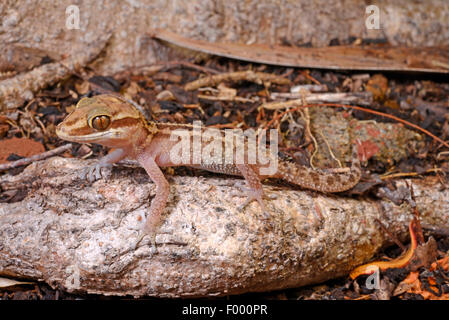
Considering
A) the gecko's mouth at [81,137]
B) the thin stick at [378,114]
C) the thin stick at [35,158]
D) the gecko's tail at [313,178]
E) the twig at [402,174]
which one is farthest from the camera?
the thin stick at [378,114]

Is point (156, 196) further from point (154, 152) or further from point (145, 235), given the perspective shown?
point (154, 152)

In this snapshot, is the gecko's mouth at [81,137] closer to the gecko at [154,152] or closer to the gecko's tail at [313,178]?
the gecko at [154,152]

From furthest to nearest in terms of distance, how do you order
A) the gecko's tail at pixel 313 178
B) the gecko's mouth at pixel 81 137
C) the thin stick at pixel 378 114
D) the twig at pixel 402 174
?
the thin stick at pixel 378 114 < the twig at pixel 402 174 < the gecko's tail at pixel 313 178 < the gecko's mouth at pixel 81 137

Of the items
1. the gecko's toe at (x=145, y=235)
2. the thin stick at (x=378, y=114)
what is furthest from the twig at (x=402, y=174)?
the gecko's toe at (x=145, y=235)

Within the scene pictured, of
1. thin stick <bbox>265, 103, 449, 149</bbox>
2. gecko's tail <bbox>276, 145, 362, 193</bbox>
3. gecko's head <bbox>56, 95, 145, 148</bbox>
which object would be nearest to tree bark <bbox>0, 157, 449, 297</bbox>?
gecko's tail <bbox>276, 145, 362, 193</bbox>

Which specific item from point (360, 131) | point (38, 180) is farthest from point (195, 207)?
point (360, 131)

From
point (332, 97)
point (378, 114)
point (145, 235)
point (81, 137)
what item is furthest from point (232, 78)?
point (145, 235)

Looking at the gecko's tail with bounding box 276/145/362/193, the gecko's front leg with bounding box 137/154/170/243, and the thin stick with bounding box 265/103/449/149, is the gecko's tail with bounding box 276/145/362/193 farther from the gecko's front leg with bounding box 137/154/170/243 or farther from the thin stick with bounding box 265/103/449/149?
the gecko's front leg with bounding box 137/154/170/243

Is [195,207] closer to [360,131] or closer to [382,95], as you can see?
[360,131]
